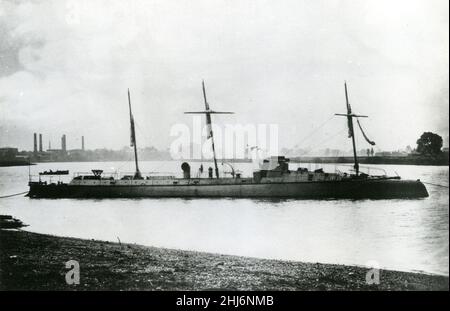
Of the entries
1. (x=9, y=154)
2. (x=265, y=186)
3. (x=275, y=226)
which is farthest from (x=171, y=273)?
(x=9, y=154)

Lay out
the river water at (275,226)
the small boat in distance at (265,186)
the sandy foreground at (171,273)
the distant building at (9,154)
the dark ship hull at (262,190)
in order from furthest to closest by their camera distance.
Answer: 1. the distant building at (9,154)
2. the small boat in distance at (265,186)
3. the dark ship hull at (262,190)
4. the river water at (275,226)
5. the sandy foreground at (171,273)

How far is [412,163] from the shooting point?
257 feet

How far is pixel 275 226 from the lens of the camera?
22.2 metres

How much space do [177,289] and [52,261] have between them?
4324 millimetres

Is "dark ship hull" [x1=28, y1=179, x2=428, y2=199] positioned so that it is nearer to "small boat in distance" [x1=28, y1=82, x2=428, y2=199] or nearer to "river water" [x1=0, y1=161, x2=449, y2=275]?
"small boat in distance" [x1=28, y1=82, x2=428, y2=199]

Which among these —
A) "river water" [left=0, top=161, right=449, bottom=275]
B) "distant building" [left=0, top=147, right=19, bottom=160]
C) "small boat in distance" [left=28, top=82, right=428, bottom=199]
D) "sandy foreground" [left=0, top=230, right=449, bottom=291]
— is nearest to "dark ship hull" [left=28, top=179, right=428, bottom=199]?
"small boat in distance" [left=28, top=82, right=428, bottom=199]

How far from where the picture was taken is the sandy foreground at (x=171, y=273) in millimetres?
A: 9922

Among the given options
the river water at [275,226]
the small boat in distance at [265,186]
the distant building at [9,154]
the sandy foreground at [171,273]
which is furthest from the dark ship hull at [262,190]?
the distant building at [9,154]

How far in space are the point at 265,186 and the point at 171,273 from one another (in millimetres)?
24667

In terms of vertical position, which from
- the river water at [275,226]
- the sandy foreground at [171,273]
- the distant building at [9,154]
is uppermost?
the distant building at [9,154]

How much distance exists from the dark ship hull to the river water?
139cm

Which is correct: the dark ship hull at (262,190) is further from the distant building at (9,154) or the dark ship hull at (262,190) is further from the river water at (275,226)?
the distant building at (9,154)

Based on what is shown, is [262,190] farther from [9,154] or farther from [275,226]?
[9,154]
